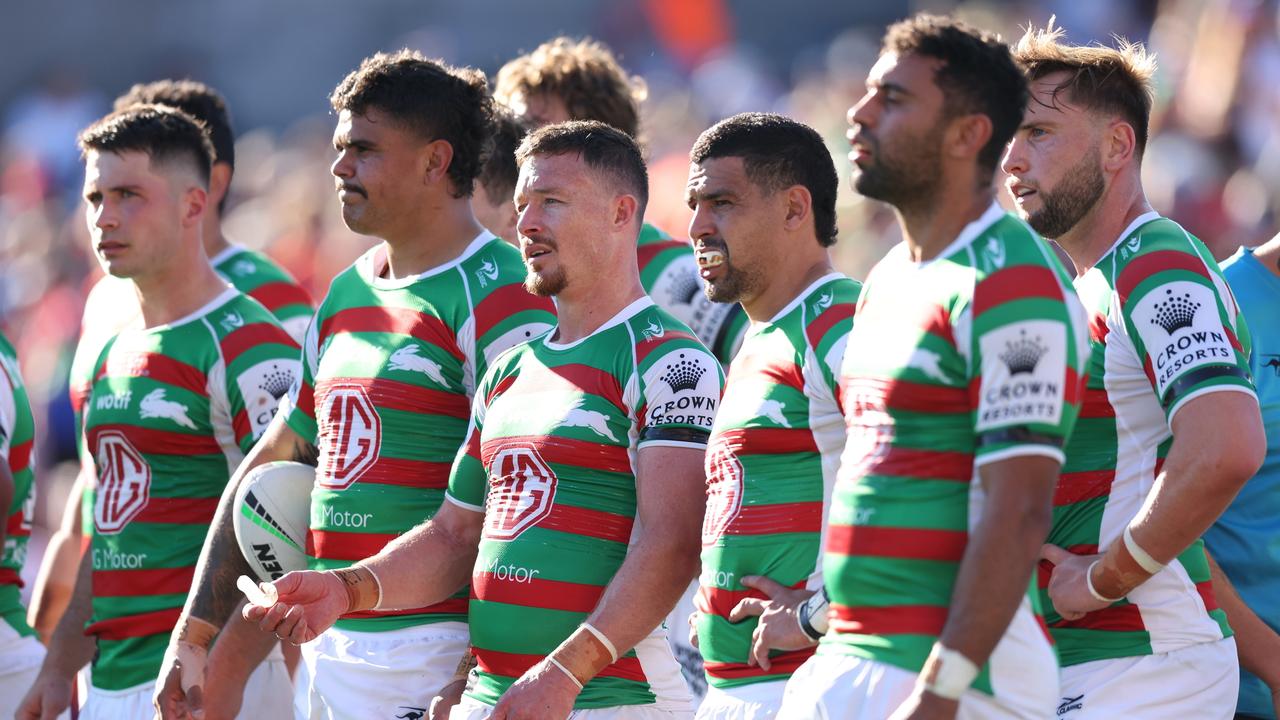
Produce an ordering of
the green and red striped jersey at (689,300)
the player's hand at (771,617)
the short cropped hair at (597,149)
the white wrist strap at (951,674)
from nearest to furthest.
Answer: the white wrist strap at (951,674) < the player's hand at (771,617) < the short cropped hair at (597,149) < the green and red striped jersey at (689,300)

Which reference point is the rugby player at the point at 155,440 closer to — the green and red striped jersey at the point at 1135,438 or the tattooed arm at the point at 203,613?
the tattooed arm at the point at 203,613

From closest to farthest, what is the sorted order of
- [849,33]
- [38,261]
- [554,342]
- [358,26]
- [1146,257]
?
1. [1146,257]
2. [554,342]
3. [38,261]
4. [849,33]
5. [358,26]

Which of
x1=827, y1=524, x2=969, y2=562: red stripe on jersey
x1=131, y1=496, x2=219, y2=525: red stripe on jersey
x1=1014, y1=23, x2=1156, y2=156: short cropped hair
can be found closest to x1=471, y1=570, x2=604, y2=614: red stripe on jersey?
x1=827, y1=524, x2=969, y2=562: red stripe on jersey

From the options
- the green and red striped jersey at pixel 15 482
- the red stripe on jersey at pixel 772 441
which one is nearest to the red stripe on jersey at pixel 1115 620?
the red stripe on jersey at pixel 772 441

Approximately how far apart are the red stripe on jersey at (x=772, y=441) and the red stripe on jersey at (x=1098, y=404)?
79 centimetres

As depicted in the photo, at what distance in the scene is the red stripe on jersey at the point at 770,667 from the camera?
4438 mm

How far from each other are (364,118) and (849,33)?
1141 cm

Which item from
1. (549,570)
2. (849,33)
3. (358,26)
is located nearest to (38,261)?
(358,26)

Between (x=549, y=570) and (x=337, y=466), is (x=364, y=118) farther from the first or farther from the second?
(x=549, y=570)

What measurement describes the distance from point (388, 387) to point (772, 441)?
1.43m

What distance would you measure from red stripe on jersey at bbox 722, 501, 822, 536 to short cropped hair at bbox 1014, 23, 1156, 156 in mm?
1434

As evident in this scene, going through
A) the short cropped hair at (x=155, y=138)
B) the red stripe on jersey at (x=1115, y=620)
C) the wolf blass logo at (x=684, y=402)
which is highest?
the short cropped hair at (x=155, y=138)

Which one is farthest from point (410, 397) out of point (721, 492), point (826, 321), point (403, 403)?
point (826, 321)

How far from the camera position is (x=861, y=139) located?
152 inches
